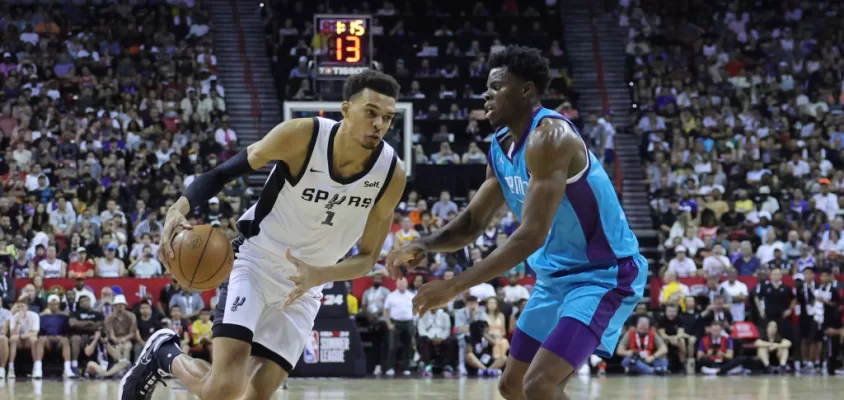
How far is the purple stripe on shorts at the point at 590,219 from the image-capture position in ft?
16.4

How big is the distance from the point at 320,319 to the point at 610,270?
8991 mm

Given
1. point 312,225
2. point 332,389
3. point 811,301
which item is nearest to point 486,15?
point 811,301

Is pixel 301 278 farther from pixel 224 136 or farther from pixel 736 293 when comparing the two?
pixel 224 136

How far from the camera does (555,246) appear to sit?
5.18 metres

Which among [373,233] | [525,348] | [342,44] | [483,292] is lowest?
[483,292]

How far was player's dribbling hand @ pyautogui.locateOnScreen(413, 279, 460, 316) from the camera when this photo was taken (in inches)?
167

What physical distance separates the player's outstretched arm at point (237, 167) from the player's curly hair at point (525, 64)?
117 cm

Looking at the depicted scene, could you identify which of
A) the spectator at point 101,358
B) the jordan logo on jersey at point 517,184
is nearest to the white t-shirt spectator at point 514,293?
the spectator at point 101,358

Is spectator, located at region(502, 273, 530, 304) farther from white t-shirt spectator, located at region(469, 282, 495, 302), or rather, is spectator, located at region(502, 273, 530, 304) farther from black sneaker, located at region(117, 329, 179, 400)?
black sneaker, located at region(117, 329, 179, 400)

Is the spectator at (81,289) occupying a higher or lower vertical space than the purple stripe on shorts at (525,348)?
lower

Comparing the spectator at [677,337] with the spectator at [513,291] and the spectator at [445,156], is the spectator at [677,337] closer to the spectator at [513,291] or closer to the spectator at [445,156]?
the spectator at [513,291]

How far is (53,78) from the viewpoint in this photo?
68.1ft

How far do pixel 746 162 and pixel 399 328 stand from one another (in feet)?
27.5

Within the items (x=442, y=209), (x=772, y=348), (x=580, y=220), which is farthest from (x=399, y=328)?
(x=580, y=220)
